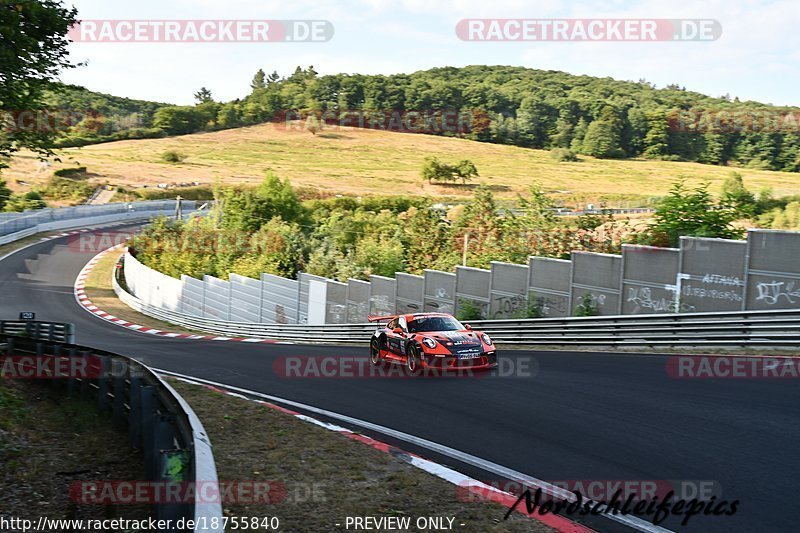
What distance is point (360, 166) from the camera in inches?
3880

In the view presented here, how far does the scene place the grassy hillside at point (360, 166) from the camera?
76.4 meters

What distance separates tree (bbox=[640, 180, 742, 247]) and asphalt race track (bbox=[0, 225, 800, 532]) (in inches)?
231

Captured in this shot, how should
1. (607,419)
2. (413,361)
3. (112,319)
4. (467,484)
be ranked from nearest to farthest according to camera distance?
(467,484) < (607,419) < (413,361) < (112,319)

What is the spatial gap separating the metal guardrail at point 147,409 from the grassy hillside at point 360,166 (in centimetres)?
5095

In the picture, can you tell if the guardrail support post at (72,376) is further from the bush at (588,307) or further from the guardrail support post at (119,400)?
the bush at (588,307)

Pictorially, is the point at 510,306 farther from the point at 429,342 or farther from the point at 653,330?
the point at 429,342

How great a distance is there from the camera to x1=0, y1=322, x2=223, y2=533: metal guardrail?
5.39 metres

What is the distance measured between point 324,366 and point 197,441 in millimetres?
11220

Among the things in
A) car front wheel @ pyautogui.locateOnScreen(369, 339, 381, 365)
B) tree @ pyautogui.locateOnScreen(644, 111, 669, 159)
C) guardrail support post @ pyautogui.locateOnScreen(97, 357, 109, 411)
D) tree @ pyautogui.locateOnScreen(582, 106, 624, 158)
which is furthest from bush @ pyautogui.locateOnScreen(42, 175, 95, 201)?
guardrail support post @ pyautogui.locateOnScreen(97, 357, 109, 411)

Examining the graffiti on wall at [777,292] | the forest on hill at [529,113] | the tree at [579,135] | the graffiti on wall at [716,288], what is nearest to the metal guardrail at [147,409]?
the graffiti on wall at [777,292]

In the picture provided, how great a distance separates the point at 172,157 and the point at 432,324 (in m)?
101

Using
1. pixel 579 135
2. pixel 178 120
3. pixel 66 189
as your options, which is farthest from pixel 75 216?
pixel 178 120

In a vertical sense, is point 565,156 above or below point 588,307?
above

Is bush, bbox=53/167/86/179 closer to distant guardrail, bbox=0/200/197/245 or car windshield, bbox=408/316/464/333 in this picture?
distant guardrail, bbox=0/200/197/245
